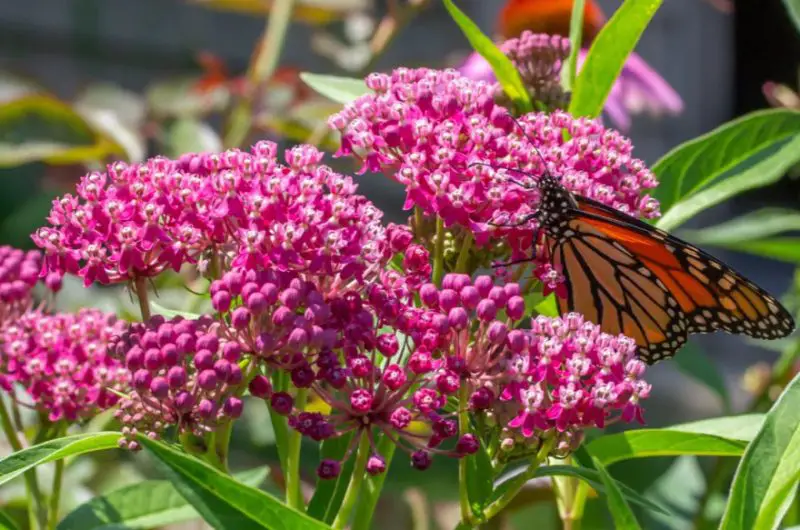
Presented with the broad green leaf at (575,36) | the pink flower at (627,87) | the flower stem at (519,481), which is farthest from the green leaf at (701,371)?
the flower stem at (519,481)

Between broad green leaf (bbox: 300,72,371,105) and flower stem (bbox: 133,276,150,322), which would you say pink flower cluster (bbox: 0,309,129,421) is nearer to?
flower stem (bbox: 133,276,150,322)

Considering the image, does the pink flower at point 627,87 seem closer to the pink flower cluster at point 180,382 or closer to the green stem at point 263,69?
the green stem at point 263,69

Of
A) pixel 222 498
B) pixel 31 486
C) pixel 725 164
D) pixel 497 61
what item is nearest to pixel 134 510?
pixel 31 486

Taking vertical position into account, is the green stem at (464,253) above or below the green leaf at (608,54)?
below

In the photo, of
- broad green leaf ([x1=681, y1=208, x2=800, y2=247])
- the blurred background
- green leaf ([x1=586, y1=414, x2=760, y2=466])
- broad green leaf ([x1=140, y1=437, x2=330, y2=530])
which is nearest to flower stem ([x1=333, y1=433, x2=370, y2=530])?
broad green leaf ([x1=140, y1=437, x2=330, y2=530])

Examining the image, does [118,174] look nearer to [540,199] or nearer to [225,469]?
[225,469]

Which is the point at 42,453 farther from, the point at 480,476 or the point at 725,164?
the point at 725,164

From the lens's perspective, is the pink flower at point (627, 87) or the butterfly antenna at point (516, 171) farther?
the pink flower at point (627, 87)

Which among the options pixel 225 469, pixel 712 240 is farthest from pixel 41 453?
pixel 712 240
